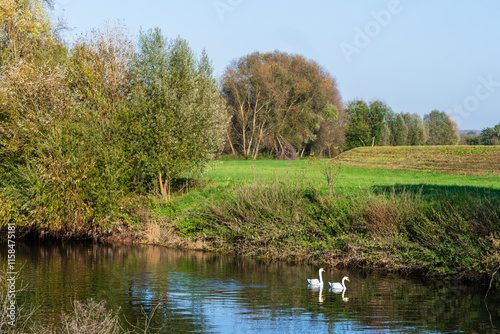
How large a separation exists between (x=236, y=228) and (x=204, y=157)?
319 inches

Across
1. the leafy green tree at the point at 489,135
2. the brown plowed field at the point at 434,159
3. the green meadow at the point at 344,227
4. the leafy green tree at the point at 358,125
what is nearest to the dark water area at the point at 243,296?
the green meadow at the point at 344,227

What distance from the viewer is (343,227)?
→ 77.5ft

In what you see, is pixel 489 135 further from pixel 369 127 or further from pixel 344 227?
pixel 344 227

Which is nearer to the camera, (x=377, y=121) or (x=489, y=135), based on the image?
(x=377, y=121)

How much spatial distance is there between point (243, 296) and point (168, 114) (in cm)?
1523

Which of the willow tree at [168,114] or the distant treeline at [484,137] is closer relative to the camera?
the willow tree at [168,114]

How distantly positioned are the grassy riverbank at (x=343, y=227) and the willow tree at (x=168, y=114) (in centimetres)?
279

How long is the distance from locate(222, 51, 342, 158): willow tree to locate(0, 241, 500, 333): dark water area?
5532 centimetres

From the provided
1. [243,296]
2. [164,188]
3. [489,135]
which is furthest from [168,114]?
[489,135]

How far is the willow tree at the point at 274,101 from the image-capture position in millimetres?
78750

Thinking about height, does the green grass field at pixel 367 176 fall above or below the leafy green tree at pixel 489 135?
below

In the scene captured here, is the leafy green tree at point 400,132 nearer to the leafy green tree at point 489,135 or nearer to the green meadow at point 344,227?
the leafy green tree at point 489,135

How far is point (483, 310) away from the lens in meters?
16.9

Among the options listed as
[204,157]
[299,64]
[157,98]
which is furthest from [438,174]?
[299,64]
